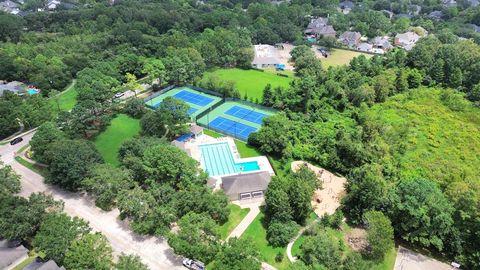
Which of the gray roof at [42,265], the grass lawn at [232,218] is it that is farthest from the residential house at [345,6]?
the gray roof at [42,265]

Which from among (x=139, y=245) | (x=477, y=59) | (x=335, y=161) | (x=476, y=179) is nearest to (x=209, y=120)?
(x=335, y=161)

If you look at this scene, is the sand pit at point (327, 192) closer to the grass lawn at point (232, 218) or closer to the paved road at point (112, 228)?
the grass lawn at point (232, 218)

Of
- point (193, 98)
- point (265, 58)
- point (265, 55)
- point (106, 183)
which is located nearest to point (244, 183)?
point (106, 183)

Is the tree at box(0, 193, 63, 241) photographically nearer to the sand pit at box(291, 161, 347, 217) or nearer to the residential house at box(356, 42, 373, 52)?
the sand pit at box(291, 161, 347, 217)

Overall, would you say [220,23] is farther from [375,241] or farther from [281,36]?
[375,241]

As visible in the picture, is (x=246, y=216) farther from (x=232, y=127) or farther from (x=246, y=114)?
(x=246, y=114)

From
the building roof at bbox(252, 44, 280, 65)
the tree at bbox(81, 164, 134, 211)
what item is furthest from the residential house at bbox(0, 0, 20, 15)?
the tree at bbox(81, 164, 134, 211)
